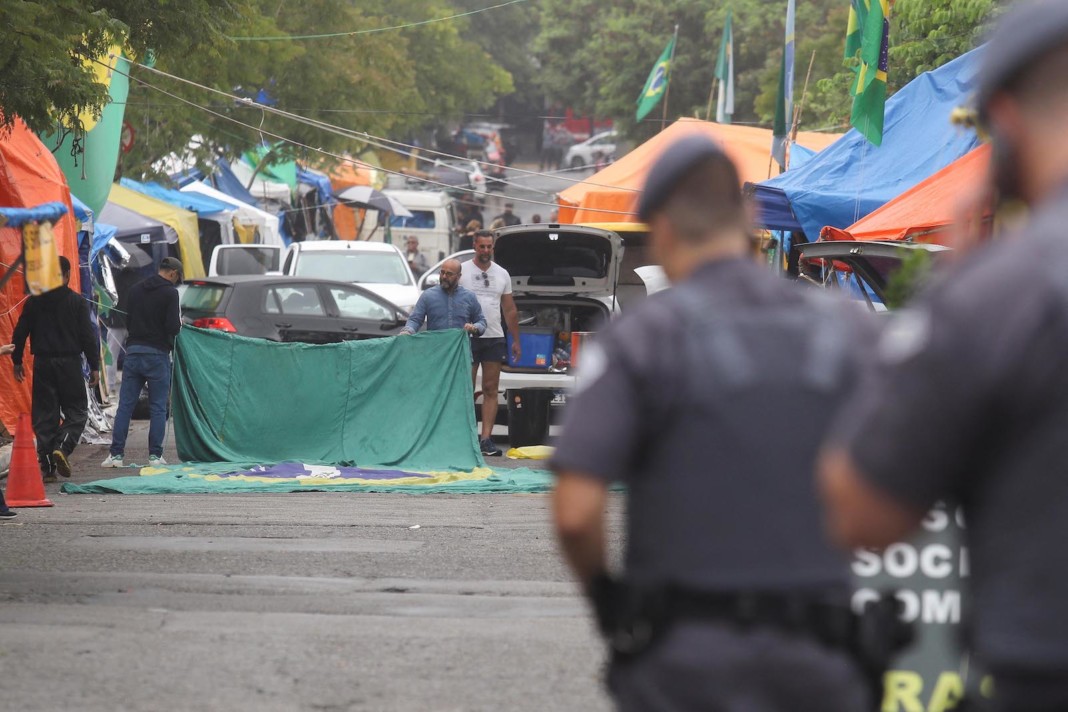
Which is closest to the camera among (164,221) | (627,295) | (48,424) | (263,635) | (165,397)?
(263,635)

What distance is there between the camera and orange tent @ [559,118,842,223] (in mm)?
25031

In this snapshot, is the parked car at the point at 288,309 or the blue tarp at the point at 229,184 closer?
the parked car at the point at 288,309

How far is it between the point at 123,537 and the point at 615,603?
7703 mm

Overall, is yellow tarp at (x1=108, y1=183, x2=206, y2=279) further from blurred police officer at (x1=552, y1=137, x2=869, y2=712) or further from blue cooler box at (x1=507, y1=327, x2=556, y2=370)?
A: blurred police officer at (x1=552, y1=137, x2=869, y2=712)

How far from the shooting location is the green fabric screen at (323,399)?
14539mm

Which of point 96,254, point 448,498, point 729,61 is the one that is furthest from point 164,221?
point 448,498

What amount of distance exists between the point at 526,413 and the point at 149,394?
370cm

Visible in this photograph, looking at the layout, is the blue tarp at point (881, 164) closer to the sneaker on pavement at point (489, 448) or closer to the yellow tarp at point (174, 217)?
the sneaker on pavement at point (489, 448)

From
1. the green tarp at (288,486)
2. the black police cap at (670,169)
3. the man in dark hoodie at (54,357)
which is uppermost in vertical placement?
the black police cap at (670,169)

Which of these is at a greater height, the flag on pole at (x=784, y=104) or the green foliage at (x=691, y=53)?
the green foliage at (x=691, y=53)

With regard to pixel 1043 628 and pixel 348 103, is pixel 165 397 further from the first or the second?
pixel 348 103

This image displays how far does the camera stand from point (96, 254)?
2030cm

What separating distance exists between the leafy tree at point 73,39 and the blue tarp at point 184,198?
1893 centimetres

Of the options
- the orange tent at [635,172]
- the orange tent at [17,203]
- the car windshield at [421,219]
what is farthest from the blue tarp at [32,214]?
the car windshield at [421,219]
